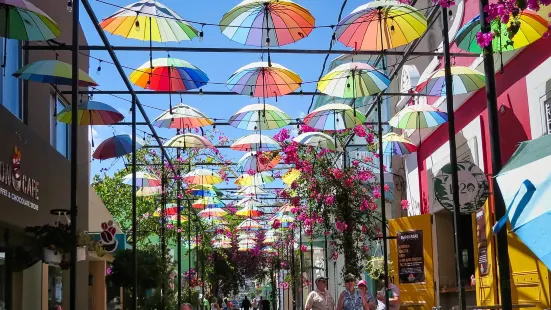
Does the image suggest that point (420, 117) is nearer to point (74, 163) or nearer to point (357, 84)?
point (357, 84)

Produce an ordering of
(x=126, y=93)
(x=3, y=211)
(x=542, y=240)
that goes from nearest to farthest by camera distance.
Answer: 1. (x=542, y=240)
2. (x=3, y=211)
3. (x=126, y=93)

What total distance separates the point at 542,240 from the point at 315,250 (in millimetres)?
45173

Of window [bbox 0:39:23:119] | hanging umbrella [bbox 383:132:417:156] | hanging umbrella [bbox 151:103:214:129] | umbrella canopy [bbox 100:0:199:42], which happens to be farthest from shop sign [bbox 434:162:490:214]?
hanging umbrella [bbox 383:132:417:156]

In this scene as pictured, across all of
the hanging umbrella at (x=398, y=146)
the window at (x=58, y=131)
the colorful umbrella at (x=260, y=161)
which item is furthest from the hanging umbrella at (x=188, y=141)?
the hanging umbrella at (x=398, y=146)

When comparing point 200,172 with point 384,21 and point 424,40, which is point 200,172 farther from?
point 384,21

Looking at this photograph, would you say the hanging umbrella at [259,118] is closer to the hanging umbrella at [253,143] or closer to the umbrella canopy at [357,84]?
the hanging umbrella at [253,143]

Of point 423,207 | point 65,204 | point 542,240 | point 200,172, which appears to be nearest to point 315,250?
point 200,172

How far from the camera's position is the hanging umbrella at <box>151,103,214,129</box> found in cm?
1702

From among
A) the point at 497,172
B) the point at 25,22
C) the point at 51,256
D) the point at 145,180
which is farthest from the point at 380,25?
the point at 145,180

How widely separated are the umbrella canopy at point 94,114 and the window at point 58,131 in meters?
1.29

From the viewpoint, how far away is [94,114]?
14.8 metres

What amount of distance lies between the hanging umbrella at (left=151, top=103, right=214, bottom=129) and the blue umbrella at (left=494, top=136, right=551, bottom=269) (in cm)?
1113

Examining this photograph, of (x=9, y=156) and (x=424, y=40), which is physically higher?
(x=424, y=40)

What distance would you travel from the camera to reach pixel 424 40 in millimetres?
19359
